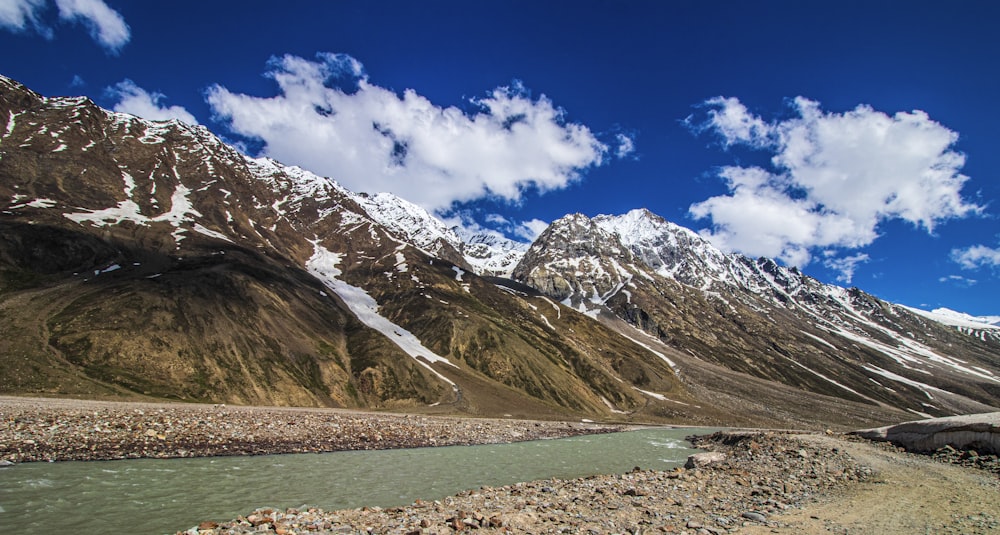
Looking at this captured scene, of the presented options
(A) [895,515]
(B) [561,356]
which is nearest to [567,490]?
(A) [895,515]

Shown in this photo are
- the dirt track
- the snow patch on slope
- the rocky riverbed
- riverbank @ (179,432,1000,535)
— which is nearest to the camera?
the dirt track

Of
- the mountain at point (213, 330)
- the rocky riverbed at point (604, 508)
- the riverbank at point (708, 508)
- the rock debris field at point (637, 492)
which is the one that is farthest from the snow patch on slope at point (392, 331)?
the riverbank at point (708, 508)

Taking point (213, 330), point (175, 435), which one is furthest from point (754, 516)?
point (213, 330)

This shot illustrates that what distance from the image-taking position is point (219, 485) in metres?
27.2

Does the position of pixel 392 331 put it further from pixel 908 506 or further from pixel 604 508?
pixel 908 506

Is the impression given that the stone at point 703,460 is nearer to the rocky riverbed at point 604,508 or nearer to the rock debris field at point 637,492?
the rock debris field at point 637,492

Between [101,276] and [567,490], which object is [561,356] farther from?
[567,490]

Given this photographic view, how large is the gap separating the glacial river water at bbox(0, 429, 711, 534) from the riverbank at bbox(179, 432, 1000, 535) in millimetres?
6582

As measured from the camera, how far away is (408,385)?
115438 mm

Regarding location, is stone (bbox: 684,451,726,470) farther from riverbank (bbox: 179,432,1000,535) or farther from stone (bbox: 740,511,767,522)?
stone (bbox: 740,511,767,522)

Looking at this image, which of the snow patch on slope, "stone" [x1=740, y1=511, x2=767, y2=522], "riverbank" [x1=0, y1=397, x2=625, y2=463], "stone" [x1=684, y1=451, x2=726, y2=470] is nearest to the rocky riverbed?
"stone" [x1=740, y1=511, x2=767, y2=522]

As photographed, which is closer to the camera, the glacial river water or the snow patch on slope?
the glacial river water

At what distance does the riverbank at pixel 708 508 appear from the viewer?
15.1 m

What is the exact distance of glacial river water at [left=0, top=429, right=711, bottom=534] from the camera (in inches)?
792
